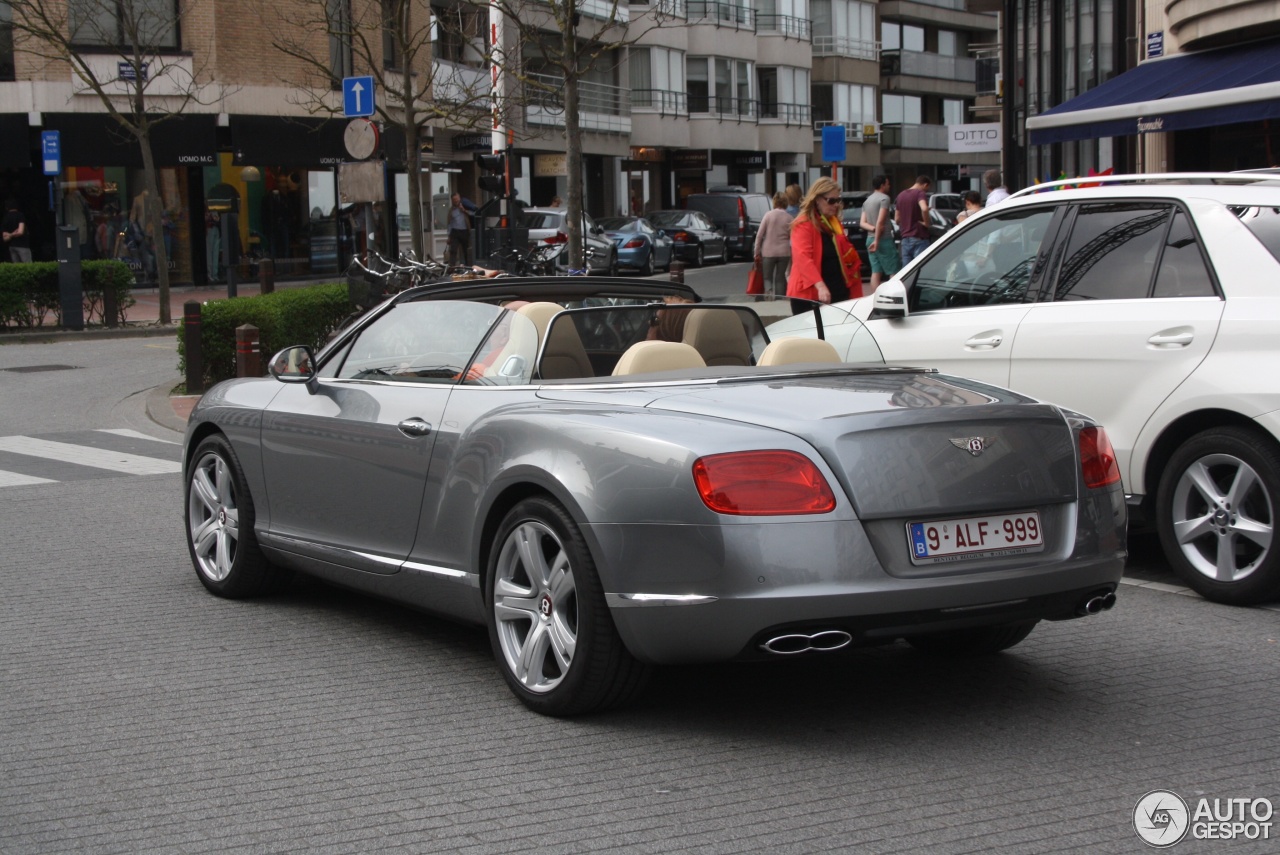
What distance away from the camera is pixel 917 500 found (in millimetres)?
4609

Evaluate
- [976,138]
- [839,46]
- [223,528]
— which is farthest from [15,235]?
[839,46]

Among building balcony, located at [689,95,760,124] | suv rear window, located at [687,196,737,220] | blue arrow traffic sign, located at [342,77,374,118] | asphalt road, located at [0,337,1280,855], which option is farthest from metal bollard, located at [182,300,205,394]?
building balcony, located at [689,95,760,124]

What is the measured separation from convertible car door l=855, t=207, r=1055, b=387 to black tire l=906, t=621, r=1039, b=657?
7.18 feet

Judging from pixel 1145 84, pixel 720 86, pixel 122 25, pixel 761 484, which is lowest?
pixel 761 484

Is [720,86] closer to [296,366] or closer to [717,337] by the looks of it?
[296,366]

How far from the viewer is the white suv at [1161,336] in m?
6.64

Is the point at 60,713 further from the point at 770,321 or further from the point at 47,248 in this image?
the point at 47,248

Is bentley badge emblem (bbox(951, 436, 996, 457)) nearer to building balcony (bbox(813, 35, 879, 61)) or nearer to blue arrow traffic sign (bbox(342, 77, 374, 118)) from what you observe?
blue arrow traffic sign (bbox(342, 77, 374, 118))

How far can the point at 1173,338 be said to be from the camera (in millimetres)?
6961

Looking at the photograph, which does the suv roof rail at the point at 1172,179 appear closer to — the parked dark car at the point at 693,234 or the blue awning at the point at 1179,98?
the blue awning at the point at 1179,98

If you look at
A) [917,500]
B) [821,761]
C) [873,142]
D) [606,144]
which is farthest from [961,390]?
[873,142]

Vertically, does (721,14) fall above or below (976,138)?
above

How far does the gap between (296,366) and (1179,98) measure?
14.1m

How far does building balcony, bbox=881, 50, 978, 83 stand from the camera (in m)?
84.6
